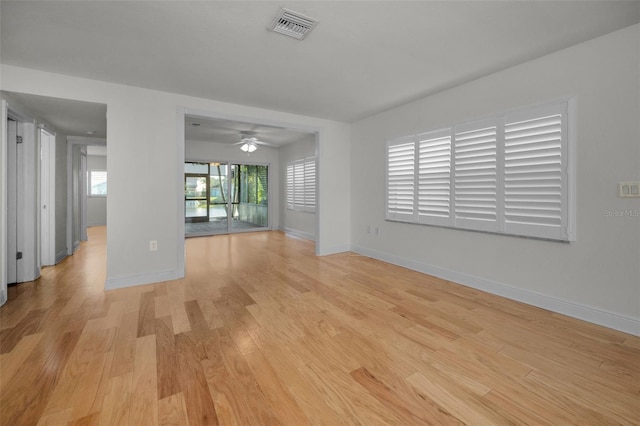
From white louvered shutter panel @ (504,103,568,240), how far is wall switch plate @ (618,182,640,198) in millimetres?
340

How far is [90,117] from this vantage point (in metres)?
3.70

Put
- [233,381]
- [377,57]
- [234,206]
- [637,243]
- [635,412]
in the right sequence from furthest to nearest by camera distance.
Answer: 1. [234,206]
2. [377,57]
3. [637,243]
4. [233,381]
5. [635,412]

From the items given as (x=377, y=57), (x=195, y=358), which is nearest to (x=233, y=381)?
(x=195, y=358)

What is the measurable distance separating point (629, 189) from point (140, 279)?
16.1ft

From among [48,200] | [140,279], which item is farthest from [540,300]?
[48,200]

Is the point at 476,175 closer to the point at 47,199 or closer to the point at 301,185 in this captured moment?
the point at 301,185

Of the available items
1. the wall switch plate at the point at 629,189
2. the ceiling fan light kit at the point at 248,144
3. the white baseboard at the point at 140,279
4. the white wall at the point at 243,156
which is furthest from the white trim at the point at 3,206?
the wall switch plate at the point at 629,189

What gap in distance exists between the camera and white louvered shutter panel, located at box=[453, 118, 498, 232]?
119 inches

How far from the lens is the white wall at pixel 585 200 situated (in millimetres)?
2203

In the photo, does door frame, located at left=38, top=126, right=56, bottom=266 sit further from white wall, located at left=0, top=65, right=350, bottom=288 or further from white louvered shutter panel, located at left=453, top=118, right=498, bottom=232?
white louvered shutter panel, located at left=453, top=118, right=498, bottom=232

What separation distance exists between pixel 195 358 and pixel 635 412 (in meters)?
2.48

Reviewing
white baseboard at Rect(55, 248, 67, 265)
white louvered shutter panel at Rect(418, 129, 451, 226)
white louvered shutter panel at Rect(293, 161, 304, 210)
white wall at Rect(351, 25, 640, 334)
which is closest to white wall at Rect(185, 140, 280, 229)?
white louvered shutter panel at Rect(293, 161, 304, 210)

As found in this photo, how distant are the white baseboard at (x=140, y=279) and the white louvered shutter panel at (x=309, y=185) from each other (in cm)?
362

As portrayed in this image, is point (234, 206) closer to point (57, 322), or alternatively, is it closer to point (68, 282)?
point (68, 282)
